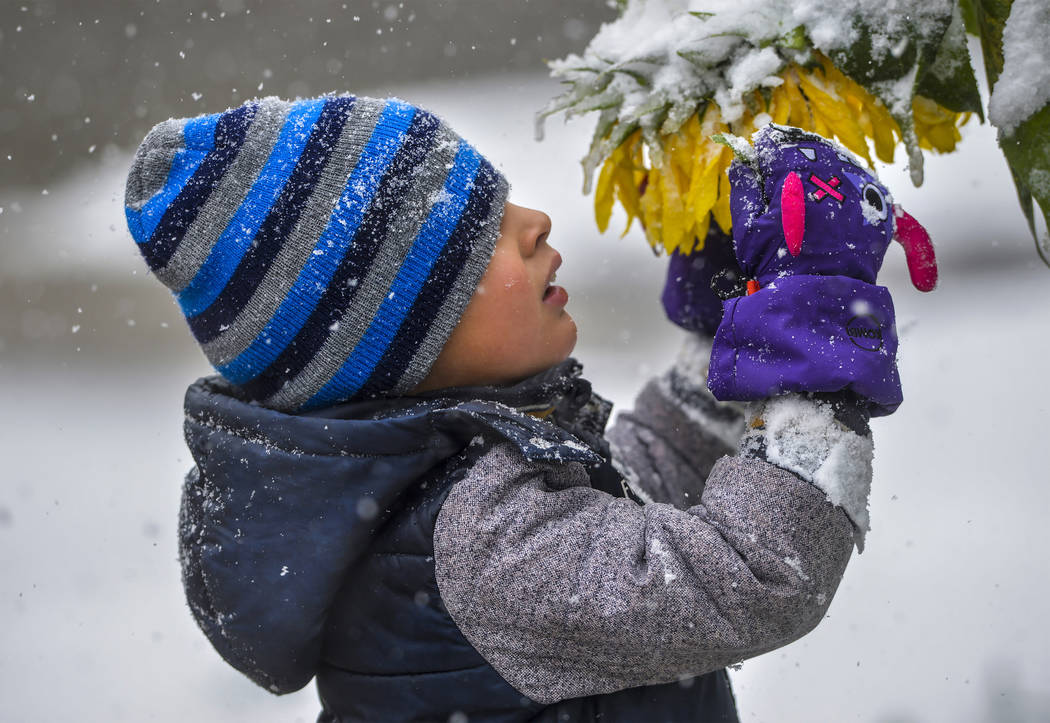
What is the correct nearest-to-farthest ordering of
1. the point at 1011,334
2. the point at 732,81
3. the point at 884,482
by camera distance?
the point at 732,81 → the point at 884,482 → the point at 1011,334

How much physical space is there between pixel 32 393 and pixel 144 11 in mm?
1858

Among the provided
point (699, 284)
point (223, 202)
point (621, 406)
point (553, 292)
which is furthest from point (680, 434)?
point (621, 406)

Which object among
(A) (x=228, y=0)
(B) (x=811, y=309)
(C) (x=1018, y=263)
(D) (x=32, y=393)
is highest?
(B) (x=811, y=309)

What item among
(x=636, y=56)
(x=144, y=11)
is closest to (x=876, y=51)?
(x=636, y=56)

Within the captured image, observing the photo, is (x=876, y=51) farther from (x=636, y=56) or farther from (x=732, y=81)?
(x=636, y=56)

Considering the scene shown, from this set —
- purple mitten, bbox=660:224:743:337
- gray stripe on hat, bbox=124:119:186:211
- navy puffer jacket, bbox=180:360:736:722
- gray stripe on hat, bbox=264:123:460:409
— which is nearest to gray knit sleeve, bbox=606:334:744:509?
purple mitten, bbox=660:224:743:337

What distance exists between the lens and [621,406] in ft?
9.56

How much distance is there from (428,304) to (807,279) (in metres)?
0.40

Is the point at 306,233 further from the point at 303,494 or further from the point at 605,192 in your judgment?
the point at 605,192

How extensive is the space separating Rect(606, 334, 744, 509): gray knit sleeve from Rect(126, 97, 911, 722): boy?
0.24 meters

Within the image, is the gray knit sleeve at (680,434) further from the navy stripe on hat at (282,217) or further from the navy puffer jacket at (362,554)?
the navy stripe on hat at (282,217)

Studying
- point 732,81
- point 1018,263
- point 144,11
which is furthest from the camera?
point 144,11

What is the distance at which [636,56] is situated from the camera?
107cm

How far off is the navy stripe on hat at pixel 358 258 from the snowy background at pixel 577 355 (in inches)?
27.0
